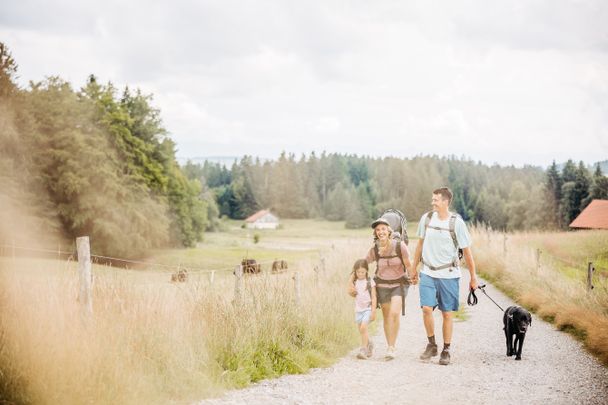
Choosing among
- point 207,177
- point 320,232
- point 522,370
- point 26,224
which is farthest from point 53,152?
point 207,177

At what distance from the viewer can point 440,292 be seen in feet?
24.0

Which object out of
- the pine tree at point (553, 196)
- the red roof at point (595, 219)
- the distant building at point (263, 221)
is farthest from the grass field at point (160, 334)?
the distant building at point (263, 221)

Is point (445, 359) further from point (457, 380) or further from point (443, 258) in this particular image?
point (443, 258)

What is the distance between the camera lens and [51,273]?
22.7ft

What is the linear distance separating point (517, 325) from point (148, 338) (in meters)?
4.99

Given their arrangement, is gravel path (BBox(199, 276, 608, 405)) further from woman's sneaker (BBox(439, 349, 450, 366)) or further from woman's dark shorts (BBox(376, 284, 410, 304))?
woman's dark shorts (BBox(376, 284, 410, 304))

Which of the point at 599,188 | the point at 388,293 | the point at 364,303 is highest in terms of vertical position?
the point at 599,188

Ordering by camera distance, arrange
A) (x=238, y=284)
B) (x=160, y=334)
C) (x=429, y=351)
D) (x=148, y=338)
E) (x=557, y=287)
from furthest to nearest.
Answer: (x=557, y=287)
(x=238, y=284)
(x=429, y=351)
(x=160, y=334)
(x=148, y=338)

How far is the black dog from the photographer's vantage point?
7.59m

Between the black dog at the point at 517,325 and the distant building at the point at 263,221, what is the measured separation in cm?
9561

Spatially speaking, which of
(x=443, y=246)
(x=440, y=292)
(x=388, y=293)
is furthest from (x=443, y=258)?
(x=388, y=293)

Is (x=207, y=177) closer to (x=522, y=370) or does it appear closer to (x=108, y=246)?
(x=108, y=246)

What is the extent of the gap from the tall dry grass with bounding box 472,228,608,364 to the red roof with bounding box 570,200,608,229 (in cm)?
398

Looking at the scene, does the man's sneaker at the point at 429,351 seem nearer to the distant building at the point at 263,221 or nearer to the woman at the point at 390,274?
the woman at the point at 390,274
